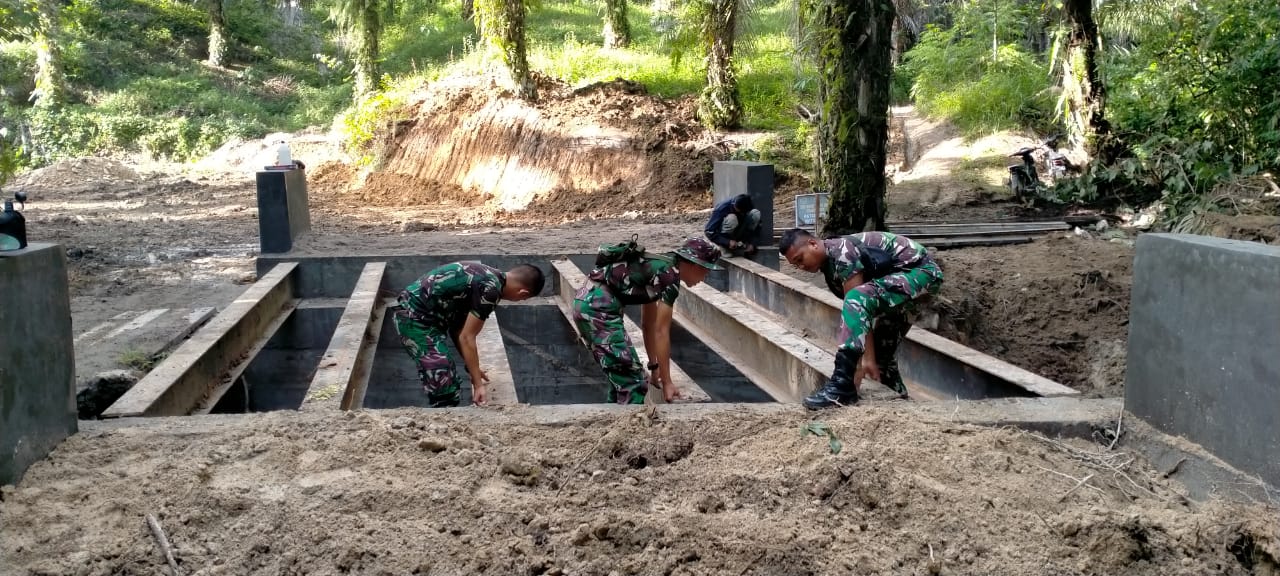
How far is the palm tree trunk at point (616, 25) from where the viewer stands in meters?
21.0

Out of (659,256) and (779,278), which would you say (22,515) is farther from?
(779,278)

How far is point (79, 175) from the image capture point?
20.4m

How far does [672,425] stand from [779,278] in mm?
4177

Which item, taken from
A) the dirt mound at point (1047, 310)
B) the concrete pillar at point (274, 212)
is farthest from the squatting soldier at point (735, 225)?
the concrete pillar at point (274, 212)

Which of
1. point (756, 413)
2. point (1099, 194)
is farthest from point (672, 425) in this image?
point (1099, 194)

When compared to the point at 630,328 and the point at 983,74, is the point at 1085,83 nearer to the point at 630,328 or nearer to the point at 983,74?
the point at 983,74

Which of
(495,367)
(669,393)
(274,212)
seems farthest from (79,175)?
(669,393)

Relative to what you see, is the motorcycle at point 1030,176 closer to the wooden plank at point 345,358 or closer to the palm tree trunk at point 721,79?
the palm tree trunk at point 721,79

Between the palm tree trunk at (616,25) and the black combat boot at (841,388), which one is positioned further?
the palm tree trunk at (616,25)

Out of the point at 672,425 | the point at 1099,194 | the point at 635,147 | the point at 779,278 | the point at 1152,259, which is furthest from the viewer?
the point at 635,147

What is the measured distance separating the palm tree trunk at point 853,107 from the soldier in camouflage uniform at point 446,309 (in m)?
4.40

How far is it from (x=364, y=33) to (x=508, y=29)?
6.08 metres

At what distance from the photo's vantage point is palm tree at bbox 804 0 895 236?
354 inches

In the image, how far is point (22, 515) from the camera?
124 inches
